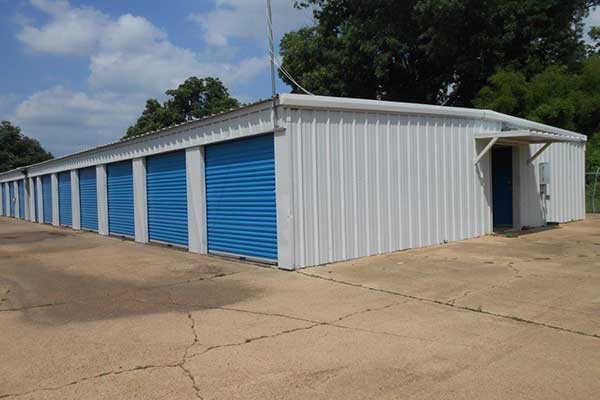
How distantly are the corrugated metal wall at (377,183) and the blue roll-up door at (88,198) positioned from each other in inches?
534

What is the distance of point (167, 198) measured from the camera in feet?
47.4

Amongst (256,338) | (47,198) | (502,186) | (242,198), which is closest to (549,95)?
(502,186)

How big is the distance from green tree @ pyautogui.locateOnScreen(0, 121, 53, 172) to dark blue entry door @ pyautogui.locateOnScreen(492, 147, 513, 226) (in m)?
60.8

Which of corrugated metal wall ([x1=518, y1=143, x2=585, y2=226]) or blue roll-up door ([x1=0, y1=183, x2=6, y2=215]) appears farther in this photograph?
blue roll-up door ([x1=0, y1=183, x2=6, y2=215])

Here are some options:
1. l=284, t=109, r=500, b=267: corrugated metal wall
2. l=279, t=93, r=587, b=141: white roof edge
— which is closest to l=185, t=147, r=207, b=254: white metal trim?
l=284, t=109, r=500, b=267: corrugated metal wall

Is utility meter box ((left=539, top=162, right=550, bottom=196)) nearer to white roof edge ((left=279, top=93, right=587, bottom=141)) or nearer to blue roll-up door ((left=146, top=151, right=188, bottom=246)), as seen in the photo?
white roof edge ((left=279, top=93, right=587, bottom=141))

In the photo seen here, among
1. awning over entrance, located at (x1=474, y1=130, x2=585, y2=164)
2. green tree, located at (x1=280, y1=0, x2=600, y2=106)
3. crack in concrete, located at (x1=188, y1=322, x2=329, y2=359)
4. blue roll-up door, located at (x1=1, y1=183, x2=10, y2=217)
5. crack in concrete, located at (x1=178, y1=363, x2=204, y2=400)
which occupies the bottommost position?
crack in concrete, located at (x1=188, y1=322, x2=329, y2=359)

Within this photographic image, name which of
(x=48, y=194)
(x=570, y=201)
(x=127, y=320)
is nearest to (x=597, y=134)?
(x=570, y=201)

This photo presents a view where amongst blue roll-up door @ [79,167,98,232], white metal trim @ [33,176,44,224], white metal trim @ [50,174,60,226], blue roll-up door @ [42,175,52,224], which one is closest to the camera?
blue roll-up door @ [79,167,98,232]

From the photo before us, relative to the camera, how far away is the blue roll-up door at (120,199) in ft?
56.4

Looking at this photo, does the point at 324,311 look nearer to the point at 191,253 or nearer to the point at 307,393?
the point at 307,393

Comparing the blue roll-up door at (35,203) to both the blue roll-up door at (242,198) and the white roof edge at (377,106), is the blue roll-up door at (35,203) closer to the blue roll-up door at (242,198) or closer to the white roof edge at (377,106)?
the blue roll-up door at (242,198)

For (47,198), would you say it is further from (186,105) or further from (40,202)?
(186,105)

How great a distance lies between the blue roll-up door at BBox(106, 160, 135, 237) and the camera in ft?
56.4
